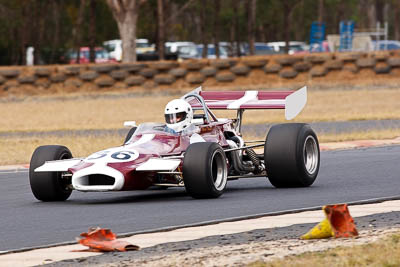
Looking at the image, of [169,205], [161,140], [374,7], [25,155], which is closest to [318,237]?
[169,205]

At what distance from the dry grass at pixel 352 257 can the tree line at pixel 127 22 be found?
2730 cm

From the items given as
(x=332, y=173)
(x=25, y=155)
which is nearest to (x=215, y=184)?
(x=332, y=173)

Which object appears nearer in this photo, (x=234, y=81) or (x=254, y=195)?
(x=254, y=195)

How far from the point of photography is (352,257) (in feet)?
23.9

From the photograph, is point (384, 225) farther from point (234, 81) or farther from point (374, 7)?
point (374, 7)


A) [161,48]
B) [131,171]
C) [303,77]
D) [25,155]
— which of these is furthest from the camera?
[161,48]

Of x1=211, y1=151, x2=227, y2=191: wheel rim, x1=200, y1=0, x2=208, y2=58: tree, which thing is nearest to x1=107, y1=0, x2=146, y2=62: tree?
x1=200, y1=0, x2=208, y2=58: tree

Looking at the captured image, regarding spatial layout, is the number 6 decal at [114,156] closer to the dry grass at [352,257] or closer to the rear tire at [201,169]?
the rear tire at [201,169]

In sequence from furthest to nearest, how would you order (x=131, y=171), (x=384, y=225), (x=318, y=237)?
(x=131, y=171), (x=384, y=225), (x=318, y=237)

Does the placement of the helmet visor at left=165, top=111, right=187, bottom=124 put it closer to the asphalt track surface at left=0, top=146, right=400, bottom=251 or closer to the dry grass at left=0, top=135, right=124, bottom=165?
the asphalt track surface at left=0, top=146, right=400, bottom=251

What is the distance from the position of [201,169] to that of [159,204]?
0.69 meters

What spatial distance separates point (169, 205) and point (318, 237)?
2.99 metres

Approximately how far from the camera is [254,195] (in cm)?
1165

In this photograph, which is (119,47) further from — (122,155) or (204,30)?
(122,155)
